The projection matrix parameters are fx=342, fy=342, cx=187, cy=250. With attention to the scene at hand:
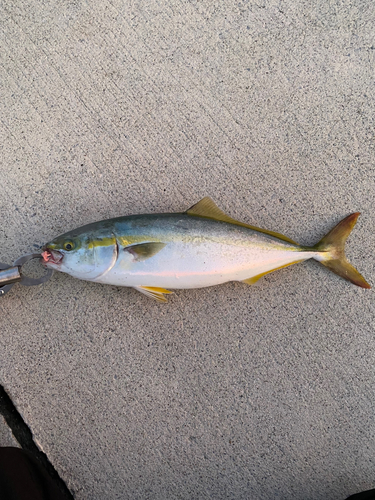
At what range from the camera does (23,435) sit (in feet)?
7.89

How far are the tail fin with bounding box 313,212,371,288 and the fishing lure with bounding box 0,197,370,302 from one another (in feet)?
0.90

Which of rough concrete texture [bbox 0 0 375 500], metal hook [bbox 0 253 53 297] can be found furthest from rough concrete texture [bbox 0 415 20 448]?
metal hook [bbox 0 253 53 297]

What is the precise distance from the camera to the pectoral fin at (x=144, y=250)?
6.89 ft

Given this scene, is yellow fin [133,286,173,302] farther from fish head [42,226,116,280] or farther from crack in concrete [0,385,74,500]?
crack in concrete [0,385,74,500]

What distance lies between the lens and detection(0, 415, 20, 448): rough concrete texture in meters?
2.37

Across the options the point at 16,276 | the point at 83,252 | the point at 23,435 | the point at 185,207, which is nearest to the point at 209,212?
the point at 185,207

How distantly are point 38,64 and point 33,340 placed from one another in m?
2.04

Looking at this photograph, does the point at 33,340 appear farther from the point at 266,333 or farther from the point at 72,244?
the point at 266,333

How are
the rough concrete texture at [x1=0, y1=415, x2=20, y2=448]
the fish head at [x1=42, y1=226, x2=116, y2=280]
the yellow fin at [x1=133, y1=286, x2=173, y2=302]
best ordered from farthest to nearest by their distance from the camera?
1. the rough concrete texture at [x1=0, y1=415, x2=20, y2=448]
2. the yellow fin at [x1=133, y1=286, x2=173, y2=302]
3. the fish head at [x1=42, y1=226, x2=116, y2=280]

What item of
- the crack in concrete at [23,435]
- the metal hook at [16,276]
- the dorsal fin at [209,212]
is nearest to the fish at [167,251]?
the dorsal fin at [209,212]

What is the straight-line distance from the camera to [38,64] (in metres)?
2.56

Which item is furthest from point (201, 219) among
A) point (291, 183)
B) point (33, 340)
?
point (33, 340)

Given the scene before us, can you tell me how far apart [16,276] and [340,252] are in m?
2.18

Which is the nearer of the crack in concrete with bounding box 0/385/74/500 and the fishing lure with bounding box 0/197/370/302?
the fishing lure with bounding box 0/197/370/302
